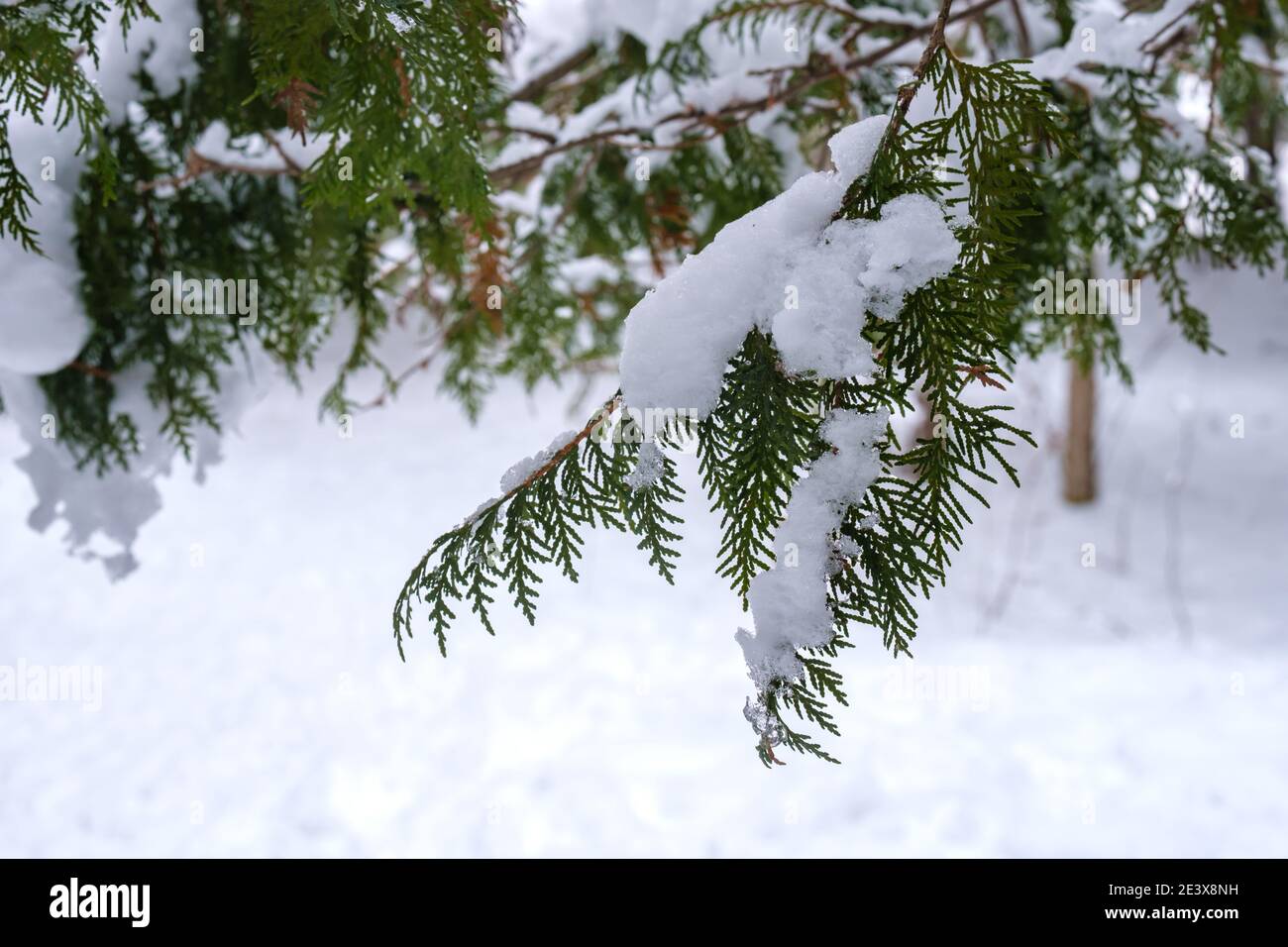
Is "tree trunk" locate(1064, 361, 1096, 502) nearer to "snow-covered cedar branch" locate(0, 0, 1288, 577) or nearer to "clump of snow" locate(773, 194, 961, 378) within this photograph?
"snow-covered cedar branch" locate(0, 0, 1288, 577)

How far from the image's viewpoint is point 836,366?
31.2 inches

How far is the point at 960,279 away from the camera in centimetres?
80

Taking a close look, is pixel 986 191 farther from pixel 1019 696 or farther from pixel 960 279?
pixel 1019 696

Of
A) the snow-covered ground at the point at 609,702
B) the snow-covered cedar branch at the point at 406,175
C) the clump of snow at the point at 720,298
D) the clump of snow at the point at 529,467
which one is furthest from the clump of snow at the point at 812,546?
Result: the snow-covered ground at the point at 609,702

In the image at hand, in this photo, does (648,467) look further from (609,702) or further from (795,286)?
(609,702)

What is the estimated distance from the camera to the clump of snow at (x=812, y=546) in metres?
0.81

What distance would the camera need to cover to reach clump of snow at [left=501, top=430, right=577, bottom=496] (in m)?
0.99

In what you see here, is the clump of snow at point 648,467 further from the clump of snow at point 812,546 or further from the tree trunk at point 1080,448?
the tree trunk at point 1080,448

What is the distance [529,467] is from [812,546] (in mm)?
347

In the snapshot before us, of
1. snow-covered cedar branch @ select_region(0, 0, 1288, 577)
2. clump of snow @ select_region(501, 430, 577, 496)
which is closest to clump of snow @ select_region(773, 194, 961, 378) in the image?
clump of snow @ select_region(501, 430, 577, 496)

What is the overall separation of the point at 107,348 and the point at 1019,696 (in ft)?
14.6

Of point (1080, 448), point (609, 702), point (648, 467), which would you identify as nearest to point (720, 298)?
point (648, 467)

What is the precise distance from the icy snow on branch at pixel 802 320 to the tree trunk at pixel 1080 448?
8.07 metres
